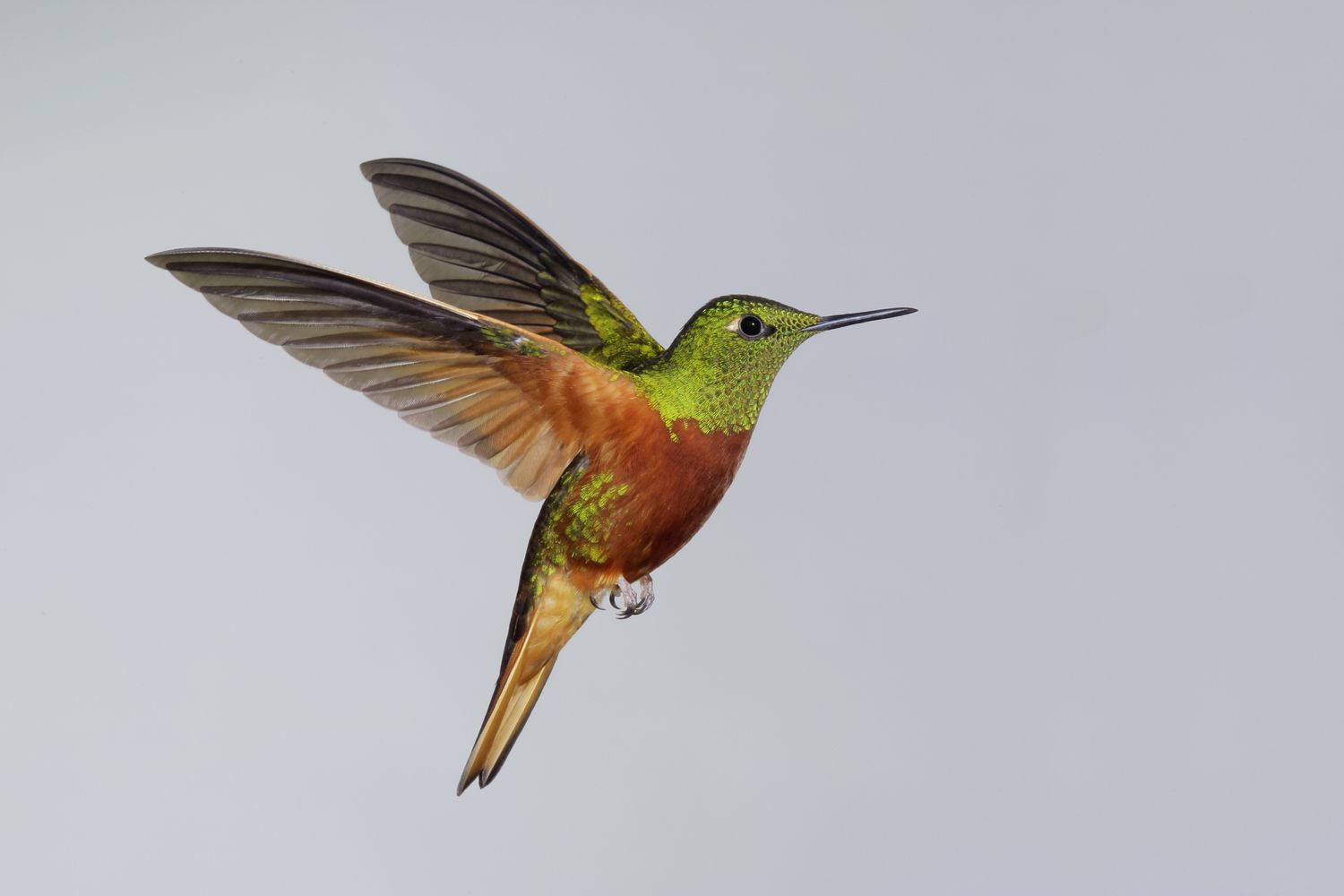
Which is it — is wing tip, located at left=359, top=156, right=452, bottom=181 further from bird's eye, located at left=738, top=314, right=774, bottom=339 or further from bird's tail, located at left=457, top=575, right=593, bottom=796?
bird's tail, located at left=457, top=575, right=593, bottom=796

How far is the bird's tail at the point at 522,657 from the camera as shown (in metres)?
1.41

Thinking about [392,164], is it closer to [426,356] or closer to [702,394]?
[426,356]

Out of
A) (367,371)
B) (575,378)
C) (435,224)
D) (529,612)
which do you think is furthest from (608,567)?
(435,224)

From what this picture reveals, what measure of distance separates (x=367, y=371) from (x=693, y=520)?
0.37 meters

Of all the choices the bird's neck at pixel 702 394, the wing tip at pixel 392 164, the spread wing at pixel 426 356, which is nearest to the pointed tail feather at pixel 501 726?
the spread wing at pixel 426 356

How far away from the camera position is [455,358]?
131 centimetres

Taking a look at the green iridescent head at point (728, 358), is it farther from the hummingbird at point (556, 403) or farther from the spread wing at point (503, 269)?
the spread wing at point (503, 269)

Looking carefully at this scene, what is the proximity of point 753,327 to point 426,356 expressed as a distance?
0.34m

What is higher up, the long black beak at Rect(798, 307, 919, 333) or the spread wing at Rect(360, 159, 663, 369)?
the spread wing at Rect(360, 159, 663, 369)

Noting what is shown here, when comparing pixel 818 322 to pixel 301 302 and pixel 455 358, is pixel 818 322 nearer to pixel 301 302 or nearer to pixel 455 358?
pixel 455 358

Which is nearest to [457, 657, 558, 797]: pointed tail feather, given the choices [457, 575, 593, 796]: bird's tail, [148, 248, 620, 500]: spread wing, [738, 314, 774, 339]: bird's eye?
[457, 575, 593, 796]: bird's tail

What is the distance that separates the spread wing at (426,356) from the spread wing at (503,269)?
0.14 meters

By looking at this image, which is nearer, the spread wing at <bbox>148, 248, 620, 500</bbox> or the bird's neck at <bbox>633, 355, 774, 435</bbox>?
the spread wing at <bbox>148, 248, 620, 500</bbox>

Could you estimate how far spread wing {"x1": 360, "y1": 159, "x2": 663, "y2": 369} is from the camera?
1.49 m
